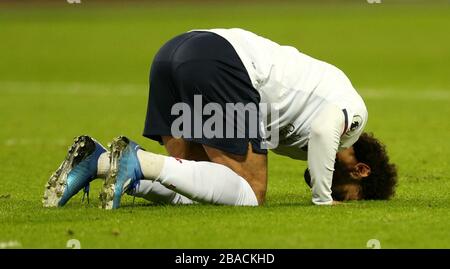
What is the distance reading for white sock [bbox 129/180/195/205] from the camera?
335 inches

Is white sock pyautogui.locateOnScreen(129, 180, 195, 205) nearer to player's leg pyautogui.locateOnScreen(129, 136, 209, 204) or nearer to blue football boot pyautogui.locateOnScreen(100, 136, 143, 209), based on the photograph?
player's leg pyautogui.locateOnScreen(129, 136, 209, 204)

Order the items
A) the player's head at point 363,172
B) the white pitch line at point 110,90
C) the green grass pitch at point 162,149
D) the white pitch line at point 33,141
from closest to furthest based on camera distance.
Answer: the green grass pitch at point 162,149 < the player's head at point 363,172 < the white pitch line at point 33,141 < the white pitch line at point 110,90

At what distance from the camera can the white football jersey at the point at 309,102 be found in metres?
8.20

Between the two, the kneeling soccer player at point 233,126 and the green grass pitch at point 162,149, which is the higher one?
the kneeling soccer player at point 233,126

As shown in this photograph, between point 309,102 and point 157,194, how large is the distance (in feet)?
4.31

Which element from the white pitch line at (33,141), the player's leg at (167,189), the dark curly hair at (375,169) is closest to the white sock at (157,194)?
the player's leg at (167,189)

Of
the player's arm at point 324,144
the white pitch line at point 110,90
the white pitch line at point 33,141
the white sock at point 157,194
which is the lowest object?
the white pitch line at point 110,90

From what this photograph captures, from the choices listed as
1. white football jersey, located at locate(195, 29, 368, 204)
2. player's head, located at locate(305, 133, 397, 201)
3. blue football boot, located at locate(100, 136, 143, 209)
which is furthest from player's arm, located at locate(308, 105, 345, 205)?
blue football boot, located at locate(100, 136, 143, 209)

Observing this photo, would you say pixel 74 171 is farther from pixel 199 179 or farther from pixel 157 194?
pixel 199 179

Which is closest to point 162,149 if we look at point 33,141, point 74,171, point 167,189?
point 33,141

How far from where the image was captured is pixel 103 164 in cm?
838

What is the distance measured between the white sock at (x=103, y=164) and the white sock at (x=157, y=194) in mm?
274

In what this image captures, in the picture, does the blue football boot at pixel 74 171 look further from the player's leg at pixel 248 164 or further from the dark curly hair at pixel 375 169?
the dark curly hair at pixel 375 169
